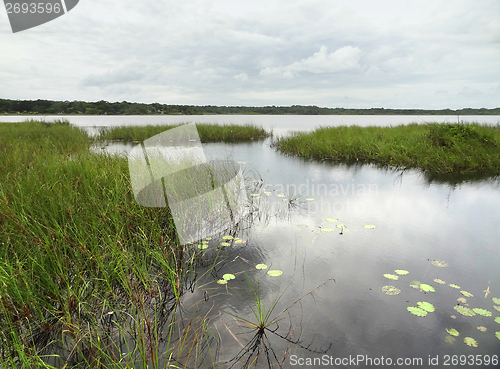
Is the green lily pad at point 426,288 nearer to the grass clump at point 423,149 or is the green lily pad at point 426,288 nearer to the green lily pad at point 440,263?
the green lily pad at point 440,263

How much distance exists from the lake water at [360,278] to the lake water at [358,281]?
10 mm

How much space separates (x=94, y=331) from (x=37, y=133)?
560 inches

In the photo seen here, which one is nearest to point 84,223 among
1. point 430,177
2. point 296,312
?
point 296,312

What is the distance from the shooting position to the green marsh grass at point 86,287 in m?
2.12

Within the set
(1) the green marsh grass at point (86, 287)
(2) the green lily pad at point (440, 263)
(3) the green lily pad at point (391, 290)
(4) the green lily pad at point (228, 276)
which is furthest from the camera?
(2) the green lily pad at point (440, 263)

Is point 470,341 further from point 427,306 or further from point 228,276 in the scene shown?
→ point 228,276

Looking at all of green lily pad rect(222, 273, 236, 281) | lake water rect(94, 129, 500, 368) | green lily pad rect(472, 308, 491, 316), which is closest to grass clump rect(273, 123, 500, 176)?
lake water rect(94, 129, 500, 368)

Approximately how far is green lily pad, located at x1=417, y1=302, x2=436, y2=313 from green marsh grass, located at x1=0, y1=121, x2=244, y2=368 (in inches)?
83.9

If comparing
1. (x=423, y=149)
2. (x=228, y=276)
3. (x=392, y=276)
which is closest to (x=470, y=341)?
(x=392, y=276)

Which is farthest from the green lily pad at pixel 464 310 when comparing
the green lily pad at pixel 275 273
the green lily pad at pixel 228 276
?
the green lily pad at pixel 228 276

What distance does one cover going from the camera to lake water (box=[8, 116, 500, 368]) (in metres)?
2.40

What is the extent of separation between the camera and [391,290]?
10.3ft

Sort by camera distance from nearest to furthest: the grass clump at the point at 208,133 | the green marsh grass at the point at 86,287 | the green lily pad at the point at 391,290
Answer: the green marsh grass at the point at 86,287 → the green lily pad at the point at 391,290 → the grass clump at the point at 208,133

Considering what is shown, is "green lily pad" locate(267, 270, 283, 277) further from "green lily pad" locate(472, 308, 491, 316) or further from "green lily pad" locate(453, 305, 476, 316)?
"green lily pad" locate(472, 308, 491, 316)
